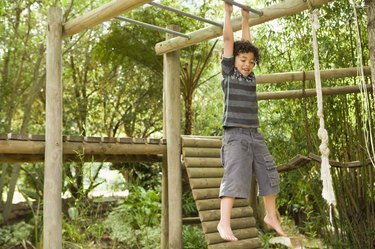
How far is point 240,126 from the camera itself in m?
2.74

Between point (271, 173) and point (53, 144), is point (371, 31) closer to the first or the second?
point (271, 173)

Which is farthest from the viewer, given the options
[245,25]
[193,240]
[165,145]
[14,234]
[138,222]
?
[14,234]

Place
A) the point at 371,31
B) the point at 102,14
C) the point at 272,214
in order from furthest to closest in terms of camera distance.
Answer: the point at 102,14 → the point at 272,214 → the point at 371,31

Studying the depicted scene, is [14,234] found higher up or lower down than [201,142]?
lower down

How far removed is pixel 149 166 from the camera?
10.1m

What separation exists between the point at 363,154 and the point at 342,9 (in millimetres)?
1416

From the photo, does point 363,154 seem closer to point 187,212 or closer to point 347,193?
point 347,193

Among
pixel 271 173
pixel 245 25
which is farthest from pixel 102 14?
pixel 271 173

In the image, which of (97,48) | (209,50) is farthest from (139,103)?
(209,50)

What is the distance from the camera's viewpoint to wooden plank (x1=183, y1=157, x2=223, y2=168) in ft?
15.8

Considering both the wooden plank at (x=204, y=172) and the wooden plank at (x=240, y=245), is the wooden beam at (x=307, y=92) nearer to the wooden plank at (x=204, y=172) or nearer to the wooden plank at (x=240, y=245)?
the wooden plank at (x=204, y=172)

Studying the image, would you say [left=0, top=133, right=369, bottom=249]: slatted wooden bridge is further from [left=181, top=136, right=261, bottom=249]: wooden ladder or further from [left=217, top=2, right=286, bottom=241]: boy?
[left=217, top=2, right=286, bottom=241]: boy

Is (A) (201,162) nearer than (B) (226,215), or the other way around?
(B) (226,215)

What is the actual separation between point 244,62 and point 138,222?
5112 millimetres
